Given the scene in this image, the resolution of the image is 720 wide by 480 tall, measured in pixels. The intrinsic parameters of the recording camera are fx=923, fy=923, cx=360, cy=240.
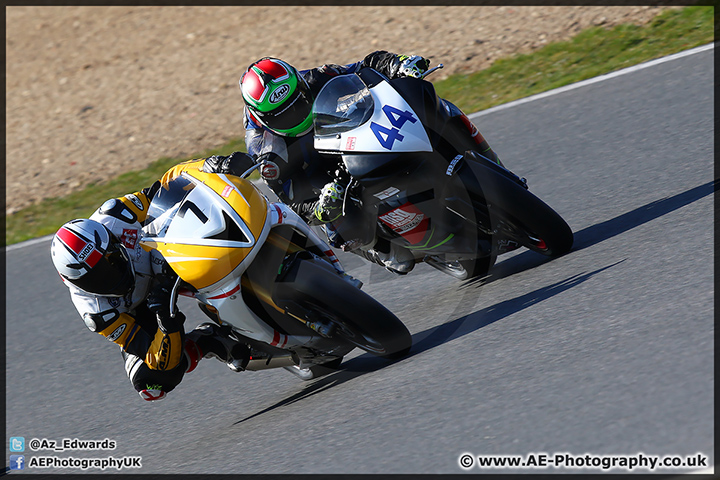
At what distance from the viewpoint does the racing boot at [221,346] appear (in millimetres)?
4742

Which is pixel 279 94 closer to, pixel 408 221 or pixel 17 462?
pixel 408 221

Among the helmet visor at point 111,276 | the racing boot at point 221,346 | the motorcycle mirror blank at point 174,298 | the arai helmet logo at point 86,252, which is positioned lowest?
the racing boot at point 221,346

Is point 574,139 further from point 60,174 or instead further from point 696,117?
point 60,174

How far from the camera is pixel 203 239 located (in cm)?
431

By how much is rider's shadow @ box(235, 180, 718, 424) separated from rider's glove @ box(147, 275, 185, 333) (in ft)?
2.47

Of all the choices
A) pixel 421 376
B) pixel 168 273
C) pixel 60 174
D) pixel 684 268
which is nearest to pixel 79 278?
pixel 168 273

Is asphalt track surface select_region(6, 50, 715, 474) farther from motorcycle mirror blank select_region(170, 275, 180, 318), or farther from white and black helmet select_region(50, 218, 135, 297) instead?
white and black helmet select_region(50, 218, 135, 297)

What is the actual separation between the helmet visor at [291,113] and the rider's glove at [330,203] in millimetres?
479

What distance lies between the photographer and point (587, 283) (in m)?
4.77

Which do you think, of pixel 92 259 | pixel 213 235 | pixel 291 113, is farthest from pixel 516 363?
pixel 92 259

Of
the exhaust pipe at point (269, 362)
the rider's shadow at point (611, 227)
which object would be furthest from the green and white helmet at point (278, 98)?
the rider's shadow at point (611, 227)

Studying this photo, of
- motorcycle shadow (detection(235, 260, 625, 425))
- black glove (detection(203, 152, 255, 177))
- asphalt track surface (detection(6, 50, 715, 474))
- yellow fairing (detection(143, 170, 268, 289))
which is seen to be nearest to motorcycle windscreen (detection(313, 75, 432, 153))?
black glove (detection(203, 152, 255, 177))

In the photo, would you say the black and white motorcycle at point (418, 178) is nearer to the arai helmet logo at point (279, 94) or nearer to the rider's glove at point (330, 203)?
the rider's glove at point (330, 203)

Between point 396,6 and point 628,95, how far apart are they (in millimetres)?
5250
